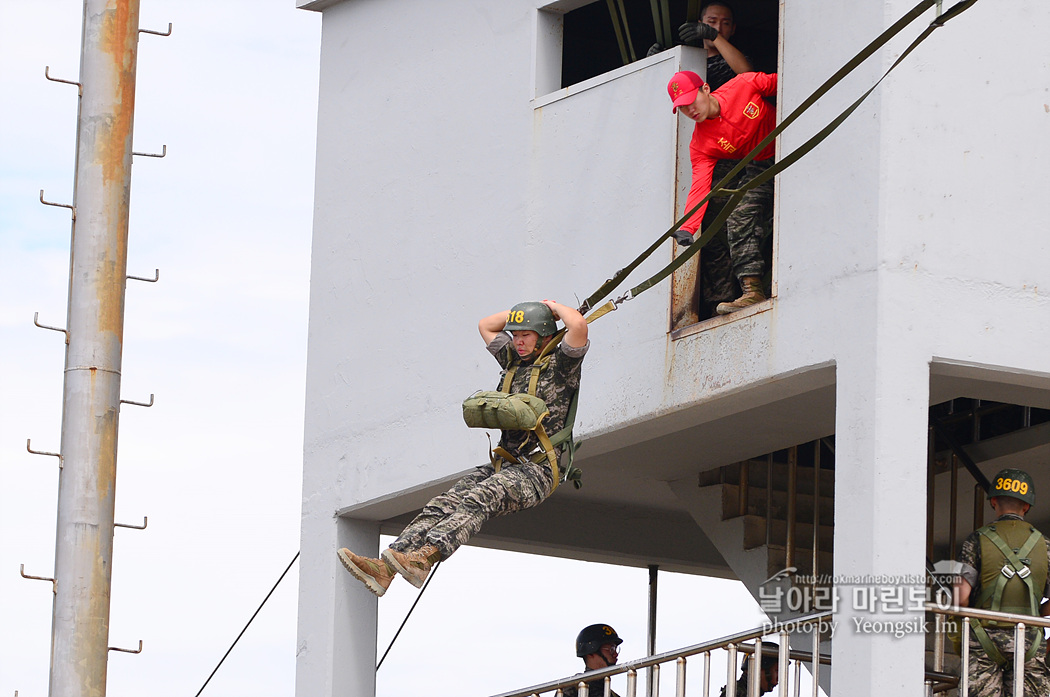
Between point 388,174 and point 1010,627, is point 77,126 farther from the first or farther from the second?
point 1010,627

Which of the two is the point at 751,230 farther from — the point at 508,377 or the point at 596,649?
the point at 596,649

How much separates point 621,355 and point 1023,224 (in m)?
2.71

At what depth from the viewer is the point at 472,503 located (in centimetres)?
1178

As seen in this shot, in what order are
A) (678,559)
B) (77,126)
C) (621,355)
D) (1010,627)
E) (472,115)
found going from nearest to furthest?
(1010,627)
(621,355)
(472,115)
(77,126)
(678,559)

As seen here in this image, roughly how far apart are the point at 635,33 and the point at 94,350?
483 centimetres

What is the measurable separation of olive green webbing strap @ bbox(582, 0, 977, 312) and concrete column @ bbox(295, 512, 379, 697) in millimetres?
3857

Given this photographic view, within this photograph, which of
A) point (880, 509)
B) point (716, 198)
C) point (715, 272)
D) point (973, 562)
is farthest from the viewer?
point (715, 272)

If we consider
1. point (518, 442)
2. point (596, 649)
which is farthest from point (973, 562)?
point (596, 649)

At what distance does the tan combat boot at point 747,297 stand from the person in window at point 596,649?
347 cm

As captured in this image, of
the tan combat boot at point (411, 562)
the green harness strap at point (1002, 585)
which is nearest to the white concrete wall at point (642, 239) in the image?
the green harness strap at point (1002, 585)

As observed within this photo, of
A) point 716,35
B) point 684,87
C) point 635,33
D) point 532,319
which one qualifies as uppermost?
point 635,33

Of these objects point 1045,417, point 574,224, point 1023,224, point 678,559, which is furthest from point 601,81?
point 678,559

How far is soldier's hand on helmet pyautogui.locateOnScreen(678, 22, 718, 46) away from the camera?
502 inches

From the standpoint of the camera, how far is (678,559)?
18.2 meters
